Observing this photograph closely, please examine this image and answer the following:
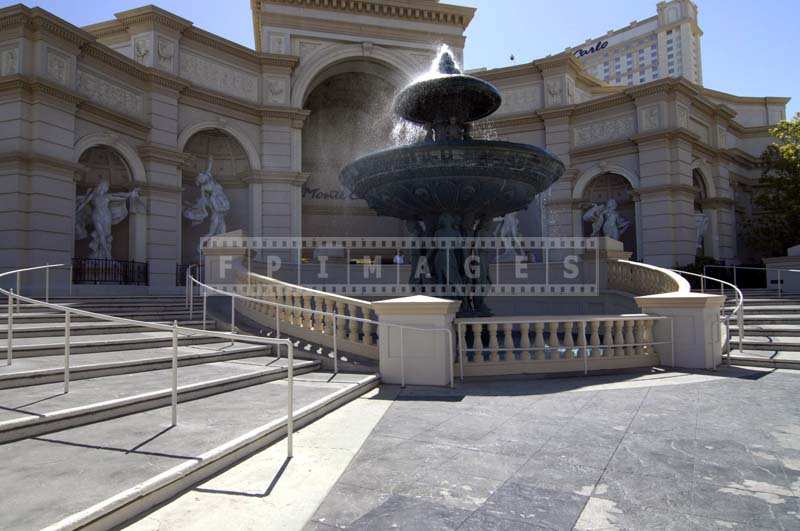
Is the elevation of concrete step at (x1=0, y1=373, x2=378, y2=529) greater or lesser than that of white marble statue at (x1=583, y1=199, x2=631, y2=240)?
lesser

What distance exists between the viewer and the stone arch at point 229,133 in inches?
779

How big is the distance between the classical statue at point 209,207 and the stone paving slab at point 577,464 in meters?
16.7

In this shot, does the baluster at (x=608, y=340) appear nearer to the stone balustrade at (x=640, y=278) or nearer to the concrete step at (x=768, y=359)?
the concrete step at (x=768, y=359)

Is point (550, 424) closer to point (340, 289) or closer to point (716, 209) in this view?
point (340, 289)

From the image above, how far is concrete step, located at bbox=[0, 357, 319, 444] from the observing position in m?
3.96

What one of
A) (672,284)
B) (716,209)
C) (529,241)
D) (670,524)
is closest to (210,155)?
(529,241)

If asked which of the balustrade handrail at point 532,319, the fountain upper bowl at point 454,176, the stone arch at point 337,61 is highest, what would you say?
the stone arch at point 337,61

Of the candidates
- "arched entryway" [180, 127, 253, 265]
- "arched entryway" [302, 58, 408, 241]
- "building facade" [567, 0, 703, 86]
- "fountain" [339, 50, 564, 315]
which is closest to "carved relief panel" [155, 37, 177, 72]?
"arched entryway" [180, 127, 253, 265]

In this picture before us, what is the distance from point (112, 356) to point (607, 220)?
21590mm

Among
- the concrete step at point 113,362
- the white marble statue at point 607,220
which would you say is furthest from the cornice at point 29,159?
the white marble statue at point 607,220

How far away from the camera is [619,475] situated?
3527 mm

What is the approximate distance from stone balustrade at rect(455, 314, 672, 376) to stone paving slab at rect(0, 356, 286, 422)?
9.73 ft

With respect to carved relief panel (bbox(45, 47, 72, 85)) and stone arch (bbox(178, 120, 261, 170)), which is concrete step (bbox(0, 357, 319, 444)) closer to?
carved relief panel (bbox(45, 47, 72, 85))
